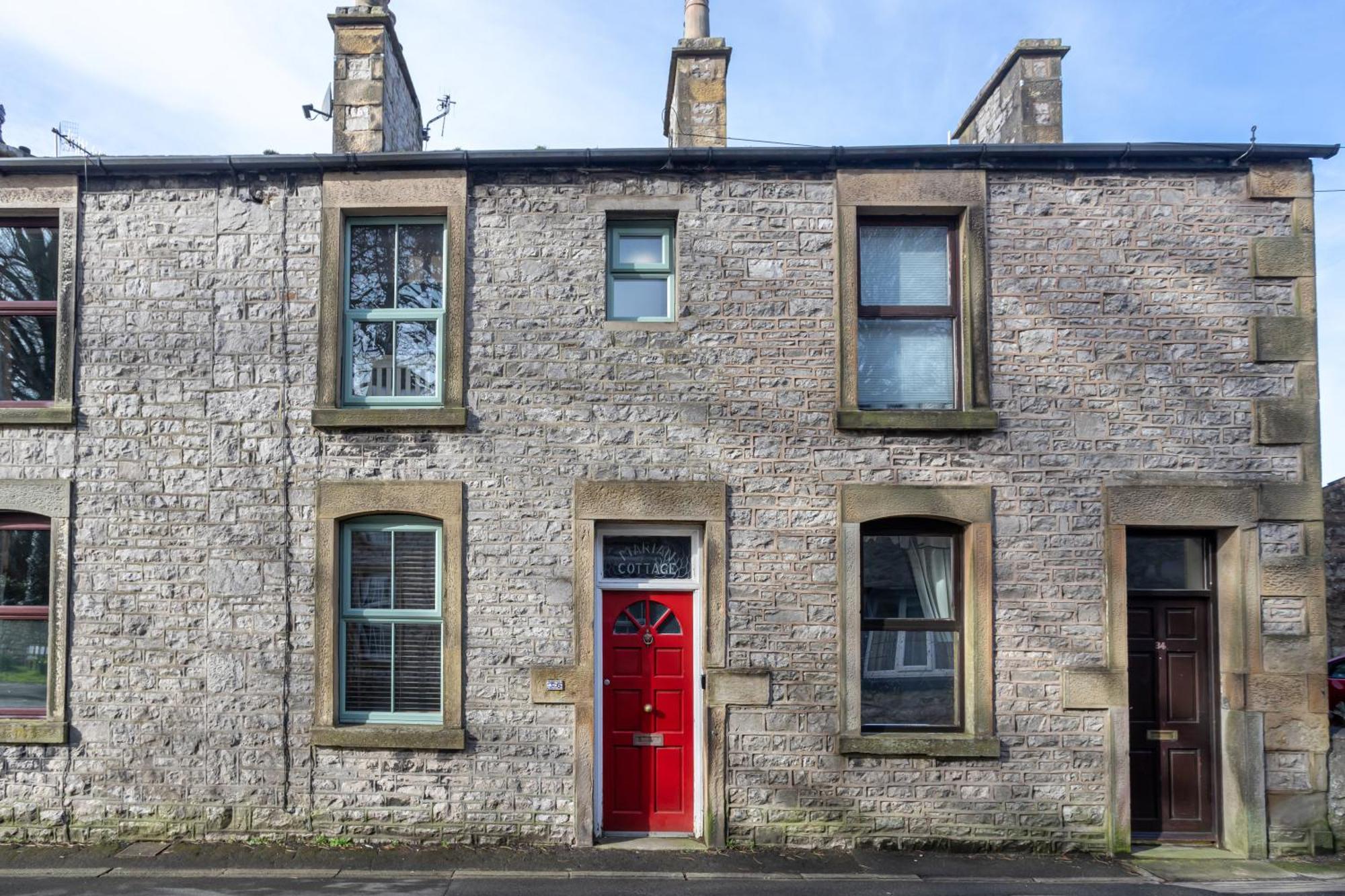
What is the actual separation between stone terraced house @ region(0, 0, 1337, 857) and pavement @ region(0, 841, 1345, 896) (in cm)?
21

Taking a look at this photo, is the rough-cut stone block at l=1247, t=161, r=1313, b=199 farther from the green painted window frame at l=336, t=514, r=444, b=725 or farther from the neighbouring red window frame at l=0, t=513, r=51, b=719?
the neighbouring red window frame at l=0, t=513, r=51, b=719

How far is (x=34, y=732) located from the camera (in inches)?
289

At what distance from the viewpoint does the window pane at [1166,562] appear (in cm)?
757

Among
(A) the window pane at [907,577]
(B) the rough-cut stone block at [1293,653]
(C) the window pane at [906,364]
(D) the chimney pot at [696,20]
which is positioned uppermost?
(D) the chimney pot at [696,20]

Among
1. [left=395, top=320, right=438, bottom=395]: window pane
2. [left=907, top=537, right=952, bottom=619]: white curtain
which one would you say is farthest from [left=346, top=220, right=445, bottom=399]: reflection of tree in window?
[left=907, top=537, right=952, bottom=619]: white curtain

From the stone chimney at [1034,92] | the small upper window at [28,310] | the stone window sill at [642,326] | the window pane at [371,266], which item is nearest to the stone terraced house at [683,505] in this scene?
the stone window sill at [642,326]

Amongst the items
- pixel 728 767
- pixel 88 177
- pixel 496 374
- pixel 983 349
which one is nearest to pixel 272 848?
pixel 728 767

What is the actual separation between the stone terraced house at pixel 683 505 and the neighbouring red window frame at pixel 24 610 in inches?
1.9

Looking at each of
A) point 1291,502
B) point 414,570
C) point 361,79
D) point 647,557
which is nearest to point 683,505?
point 647,557

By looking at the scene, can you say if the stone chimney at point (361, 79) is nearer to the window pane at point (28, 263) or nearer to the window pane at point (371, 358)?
the window pane at point (371, 358)

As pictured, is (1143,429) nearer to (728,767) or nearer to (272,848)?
(728,767)

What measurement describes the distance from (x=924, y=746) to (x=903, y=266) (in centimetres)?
416

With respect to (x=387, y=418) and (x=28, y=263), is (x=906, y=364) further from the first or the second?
(x=28, y=263)

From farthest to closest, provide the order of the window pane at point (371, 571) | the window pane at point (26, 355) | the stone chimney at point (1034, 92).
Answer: the stone chimney at point (1034, 92) < the window pane at point (26, 355) < the window pane at point (371, 571)
